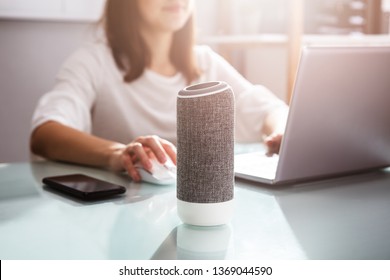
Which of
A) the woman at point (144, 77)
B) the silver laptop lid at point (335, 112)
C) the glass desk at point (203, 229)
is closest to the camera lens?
the glass desk at point (203, 229)

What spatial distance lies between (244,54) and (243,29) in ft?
0.52

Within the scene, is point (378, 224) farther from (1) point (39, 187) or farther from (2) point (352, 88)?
(1) point (39, 187)

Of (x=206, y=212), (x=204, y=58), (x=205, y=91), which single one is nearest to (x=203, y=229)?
(x=206, y=212)

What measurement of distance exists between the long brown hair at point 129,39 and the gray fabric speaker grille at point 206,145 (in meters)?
1.13

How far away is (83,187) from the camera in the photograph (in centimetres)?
88

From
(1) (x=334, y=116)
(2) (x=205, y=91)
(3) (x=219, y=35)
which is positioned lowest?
(3) (x=219, y=35)

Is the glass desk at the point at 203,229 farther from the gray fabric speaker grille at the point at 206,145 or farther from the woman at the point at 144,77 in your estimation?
the woman at the point at 144,77

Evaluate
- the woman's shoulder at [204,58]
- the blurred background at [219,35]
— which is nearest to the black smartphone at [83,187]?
the woman's shoulder at [204,58]

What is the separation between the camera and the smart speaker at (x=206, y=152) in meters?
0.67

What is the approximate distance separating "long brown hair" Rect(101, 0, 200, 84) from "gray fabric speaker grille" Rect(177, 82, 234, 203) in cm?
113

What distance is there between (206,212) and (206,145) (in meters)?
0.09

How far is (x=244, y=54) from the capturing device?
282cm

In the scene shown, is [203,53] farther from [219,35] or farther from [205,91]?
Answer: [205,91]

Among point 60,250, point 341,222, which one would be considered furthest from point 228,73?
point 60,250
